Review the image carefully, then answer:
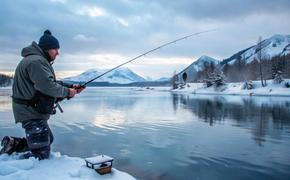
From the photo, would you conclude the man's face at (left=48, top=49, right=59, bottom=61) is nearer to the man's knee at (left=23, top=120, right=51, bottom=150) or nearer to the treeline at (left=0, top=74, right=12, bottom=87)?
the man's knee at (left=23, top=120, right=51, bottom=150)

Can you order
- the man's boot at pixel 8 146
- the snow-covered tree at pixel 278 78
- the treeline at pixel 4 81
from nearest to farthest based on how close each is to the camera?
the man's boot at pixel 8 146
the snow-covered tree at pixel 278 78
the treeline at pixel 4 81

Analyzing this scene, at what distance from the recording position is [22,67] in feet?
15.4

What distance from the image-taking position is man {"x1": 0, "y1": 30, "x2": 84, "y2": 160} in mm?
4562

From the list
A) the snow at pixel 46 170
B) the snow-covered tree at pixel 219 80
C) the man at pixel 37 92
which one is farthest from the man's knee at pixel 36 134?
the snow-covered tree at pixel 219 80

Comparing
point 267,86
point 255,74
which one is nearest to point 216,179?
point 267,86

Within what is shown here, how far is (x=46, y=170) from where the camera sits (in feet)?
14.5

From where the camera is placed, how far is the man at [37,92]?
456 centimetres

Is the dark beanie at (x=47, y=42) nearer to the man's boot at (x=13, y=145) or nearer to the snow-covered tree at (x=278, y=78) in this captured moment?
the man's boot at (x=13, y=145)

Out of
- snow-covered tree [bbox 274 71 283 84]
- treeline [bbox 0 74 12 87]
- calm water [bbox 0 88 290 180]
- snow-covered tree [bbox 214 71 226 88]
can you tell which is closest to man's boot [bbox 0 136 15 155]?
calm water [bbox 0 88 290 180]

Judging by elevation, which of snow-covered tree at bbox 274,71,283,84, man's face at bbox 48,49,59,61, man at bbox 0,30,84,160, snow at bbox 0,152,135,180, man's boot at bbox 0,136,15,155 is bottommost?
snow at bbox 0,152,135,180

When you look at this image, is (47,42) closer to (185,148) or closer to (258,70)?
(185,148)

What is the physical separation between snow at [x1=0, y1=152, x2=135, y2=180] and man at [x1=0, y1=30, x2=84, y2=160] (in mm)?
338

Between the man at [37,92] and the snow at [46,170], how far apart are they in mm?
338

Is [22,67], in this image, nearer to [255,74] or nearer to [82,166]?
[82,166]
